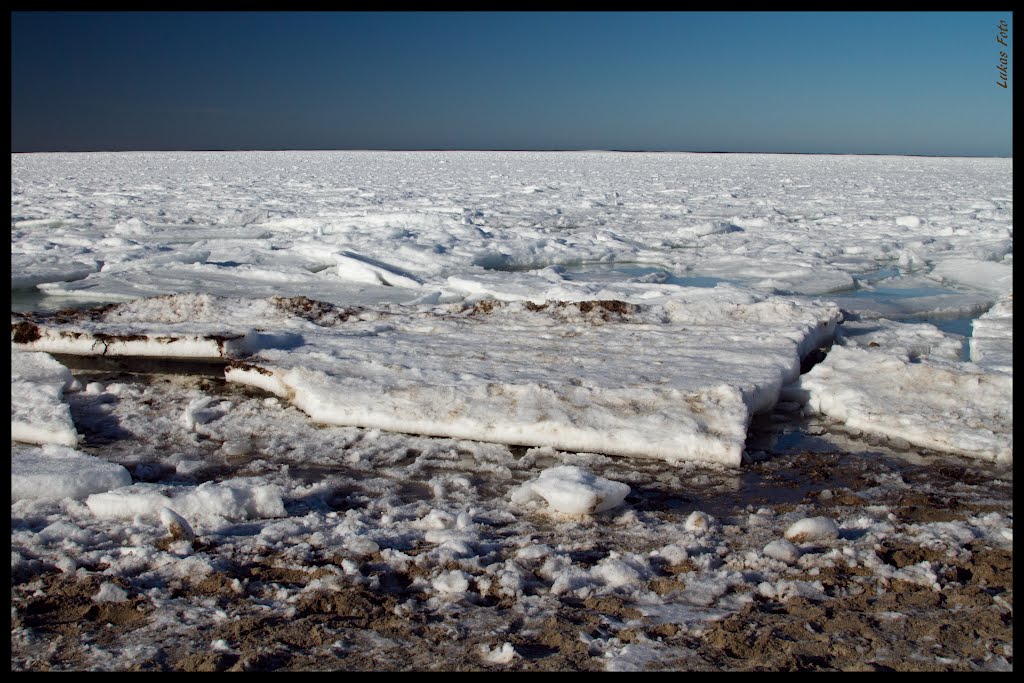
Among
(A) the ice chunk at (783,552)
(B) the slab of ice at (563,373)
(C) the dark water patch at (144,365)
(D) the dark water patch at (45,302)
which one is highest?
(B) the slab of ice at (563,373)

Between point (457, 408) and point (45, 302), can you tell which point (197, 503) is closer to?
point (457, 408)

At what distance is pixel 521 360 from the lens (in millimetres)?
3977

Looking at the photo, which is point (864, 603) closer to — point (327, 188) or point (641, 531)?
point (641, 531)

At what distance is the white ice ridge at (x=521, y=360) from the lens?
3268 mm

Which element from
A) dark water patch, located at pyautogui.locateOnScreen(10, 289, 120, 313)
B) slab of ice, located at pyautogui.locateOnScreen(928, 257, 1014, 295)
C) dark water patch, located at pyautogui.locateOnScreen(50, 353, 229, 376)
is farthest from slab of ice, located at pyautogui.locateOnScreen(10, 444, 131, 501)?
slab of ice, located at pyautogui.locateOnScreen(928, 257, 1014, 295)

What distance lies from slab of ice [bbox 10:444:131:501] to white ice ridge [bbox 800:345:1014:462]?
2.80 meters

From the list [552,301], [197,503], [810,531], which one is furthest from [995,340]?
[197,503]

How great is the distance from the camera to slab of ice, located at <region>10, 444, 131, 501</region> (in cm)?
260

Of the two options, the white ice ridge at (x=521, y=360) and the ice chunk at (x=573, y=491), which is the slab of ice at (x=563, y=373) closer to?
the white ice ridge at (x=521, y=360)

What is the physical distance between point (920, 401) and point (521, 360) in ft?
5.70

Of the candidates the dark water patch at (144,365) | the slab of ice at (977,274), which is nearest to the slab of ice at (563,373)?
the dark water patch at (144,365)

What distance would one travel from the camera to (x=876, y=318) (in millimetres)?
5590

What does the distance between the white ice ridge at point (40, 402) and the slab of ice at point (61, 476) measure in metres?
0.29

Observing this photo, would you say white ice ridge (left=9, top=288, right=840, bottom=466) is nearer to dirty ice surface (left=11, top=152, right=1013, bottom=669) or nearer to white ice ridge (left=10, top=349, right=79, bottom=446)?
dirty ice surface (left=11, top=152, right=1013, bottom=669)
